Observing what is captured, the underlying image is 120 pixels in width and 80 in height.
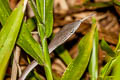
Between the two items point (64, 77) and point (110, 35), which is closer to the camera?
point (64, 77)

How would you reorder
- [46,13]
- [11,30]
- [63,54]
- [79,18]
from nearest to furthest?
1. [11,30]
2. [46,13]
3. [63,54]
4. [79,18]

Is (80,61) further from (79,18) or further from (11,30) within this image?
(79,18)

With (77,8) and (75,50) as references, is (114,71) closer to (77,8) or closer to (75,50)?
(75,50)

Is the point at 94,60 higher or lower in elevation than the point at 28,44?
lower

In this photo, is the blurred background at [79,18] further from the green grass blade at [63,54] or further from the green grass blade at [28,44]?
the green grass blade at [28,44]

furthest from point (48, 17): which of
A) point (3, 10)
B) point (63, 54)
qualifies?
point (63, 54)

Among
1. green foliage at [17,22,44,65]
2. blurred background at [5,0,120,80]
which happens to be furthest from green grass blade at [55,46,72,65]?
green foliage at [17,22,44,65]

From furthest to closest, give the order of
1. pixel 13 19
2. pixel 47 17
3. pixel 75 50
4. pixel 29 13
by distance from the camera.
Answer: pixel 75 50
pixel 29 13
pixel 47 17
pixel 13 19

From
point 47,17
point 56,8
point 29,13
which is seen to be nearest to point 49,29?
point 47,17
